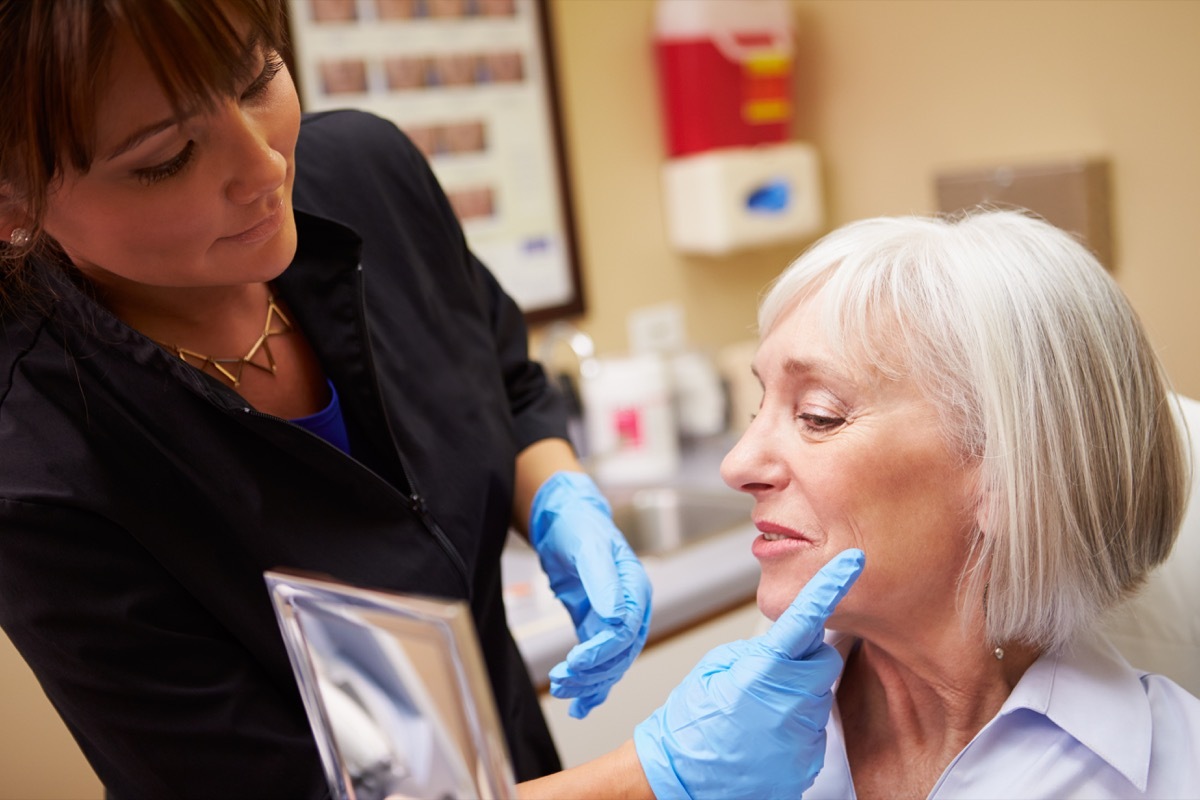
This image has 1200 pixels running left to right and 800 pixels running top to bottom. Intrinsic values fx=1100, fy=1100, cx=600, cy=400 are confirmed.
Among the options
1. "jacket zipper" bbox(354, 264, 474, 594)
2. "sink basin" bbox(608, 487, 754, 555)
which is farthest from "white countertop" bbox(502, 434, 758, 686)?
"jacket zipper" bbox(354, 264, 474, 594)

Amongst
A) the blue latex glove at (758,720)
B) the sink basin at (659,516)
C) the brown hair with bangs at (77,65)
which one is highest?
the brown hair with bangs at (77,65)

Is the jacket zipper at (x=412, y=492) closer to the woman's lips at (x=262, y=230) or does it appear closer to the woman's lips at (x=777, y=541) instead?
the woman's lips at (x=262, y=230)

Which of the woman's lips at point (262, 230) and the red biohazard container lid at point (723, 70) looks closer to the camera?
the woman's lips at point (262, 230)

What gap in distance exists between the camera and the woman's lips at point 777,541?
1237 millimetres

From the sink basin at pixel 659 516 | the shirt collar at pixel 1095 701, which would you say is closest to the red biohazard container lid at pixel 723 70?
the sink basin at pixel 659 516

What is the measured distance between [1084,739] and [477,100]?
202cm

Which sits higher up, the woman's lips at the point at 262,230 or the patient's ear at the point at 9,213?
the patient's ear at the point at 9,213

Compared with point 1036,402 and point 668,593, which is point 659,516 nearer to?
point 668,593

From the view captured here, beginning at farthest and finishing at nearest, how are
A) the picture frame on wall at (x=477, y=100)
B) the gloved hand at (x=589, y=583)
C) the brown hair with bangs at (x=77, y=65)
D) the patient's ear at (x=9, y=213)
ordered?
the picture frame on wall at (x=477, y=100) < the gloved hand at (x=589, y=583) < the patient's ear at (x=9, y=213) < the brown hair with bangs at (x=77, y=65)

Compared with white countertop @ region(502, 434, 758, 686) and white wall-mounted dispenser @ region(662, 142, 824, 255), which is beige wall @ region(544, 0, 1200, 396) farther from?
white countertop @ region(502, 434, 758, 686)

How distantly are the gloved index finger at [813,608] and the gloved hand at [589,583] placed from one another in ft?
0.68

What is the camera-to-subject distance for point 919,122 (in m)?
2.69

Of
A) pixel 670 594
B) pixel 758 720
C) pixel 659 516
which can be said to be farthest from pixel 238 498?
pixel 659 516

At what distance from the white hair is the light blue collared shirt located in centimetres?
6
